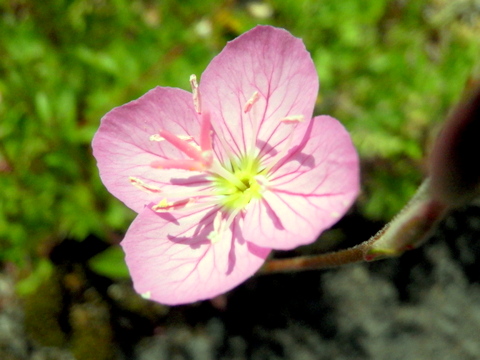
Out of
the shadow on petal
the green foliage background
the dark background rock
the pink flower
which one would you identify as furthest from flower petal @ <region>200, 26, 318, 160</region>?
the dark background rock

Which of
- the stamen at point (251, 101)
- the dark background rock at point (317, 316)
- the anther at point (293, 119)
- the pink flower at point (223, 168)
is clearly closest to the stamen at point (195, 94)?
the pink flower at point (223, 168)

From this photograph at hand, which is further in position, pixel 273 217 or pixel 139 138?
pixel 139 138

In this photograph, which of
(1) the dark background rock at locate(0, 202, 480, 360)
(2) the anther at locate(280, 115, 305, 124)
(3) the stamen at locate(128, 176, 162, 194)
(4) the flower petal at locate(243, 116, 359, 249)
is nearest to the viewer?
(4) the flower petal at locate(243, 116, 359, 249)

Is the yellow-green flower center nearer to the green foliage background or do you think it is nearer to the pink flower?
the pink flower

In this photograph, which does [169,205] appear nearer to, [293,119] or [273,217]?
[273,217]

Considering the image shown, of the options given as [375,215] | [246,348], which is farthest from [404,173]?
[246,348]

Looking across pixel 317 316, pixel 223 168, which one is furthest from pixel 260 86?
pixel 317 316

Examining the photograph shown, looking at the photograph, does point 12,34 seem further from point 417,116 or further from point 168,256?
point 417,116
